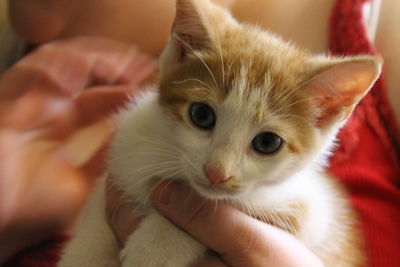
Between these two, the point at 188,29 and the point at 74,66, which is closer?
the point at 188,29

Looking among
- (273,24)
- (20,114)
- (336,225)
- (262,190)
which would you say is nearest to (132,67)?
(20,114)

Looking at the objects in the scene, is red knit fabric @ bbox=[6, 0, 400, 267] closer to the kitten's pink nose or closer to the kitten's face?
the kitten's face

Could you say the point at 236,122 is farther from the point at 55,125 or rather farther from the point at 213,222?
the point at 55,125

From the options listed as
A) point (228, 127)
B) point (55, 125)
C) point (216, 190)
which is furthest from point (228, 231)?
point (55, 125)

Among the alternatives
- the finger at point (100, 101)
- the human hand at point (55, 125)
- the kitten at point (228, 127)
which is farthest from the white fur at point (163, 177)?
the finger at point (100, 101)

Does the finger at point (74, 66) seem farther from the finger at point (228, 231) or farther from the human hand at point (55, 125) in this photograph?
the finger at point (228, 231)
